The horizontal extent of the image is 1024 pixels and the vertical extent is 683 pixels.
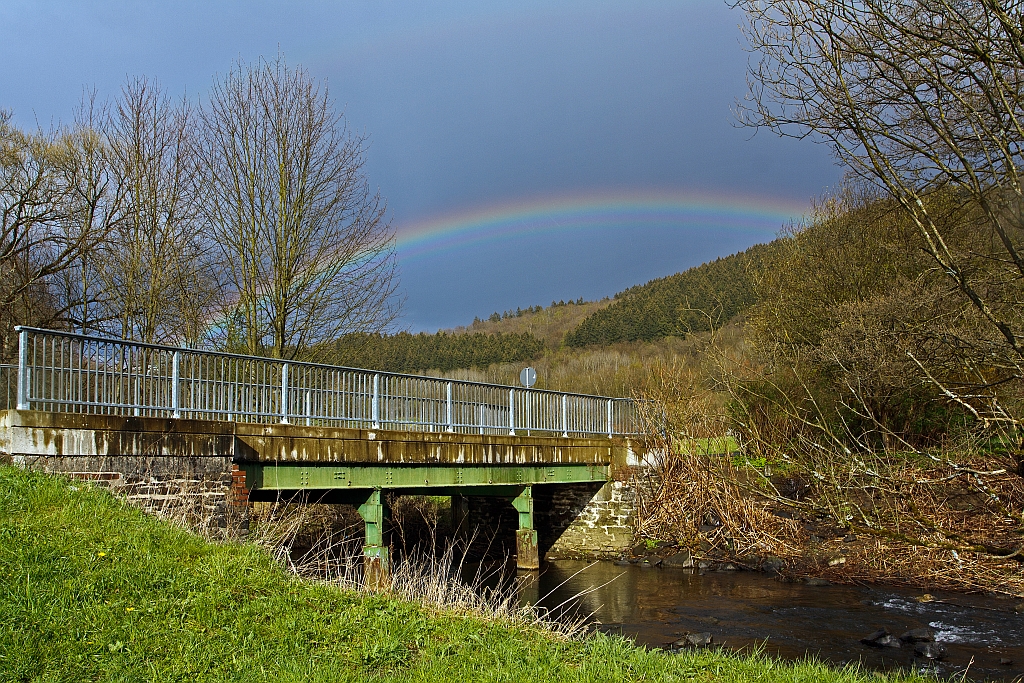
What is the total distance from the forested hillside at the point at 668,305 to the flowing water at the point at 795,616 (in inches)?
1297

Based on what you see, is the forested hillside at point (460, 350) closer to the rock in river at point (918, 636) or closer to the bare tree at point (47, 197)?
the bare tree at point (47, 197)

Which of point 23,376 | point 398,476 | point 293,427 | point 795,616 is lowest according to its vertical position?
point 795,616

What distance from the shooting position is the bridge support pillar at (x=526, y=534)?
2094cm

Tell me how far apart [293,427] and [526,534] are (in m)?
9.50

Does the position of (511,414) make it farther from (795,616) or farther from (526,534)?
(795,616)

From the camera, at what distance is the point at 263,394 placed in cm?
1349

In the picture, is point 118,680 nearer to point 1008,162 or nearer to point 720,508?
point 1008,162

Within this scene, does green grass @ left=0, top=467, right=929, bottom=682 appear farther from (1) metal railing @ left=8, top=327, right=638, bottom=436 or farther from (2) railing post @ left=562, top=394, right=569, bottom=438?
(2) railing post @ left=562, top=394, right=569, bottom=438

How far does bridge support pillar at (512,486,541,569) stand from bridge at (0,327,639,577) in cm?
3

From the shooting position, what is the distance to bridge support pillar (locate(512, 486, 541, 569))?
68.7ft

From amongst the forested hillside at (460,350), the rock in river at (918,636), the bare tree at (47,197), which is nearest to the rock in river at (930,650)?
the rock in river at (918,636)

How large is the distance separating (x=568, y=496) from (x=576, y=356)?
146ft

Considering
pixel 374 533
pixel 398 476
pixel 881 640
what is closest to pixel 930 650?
pixel 881 640

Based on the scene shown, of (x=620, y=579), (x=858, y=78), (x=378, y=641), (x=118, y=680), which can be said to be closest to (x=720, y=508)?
(x=620, y=579)
